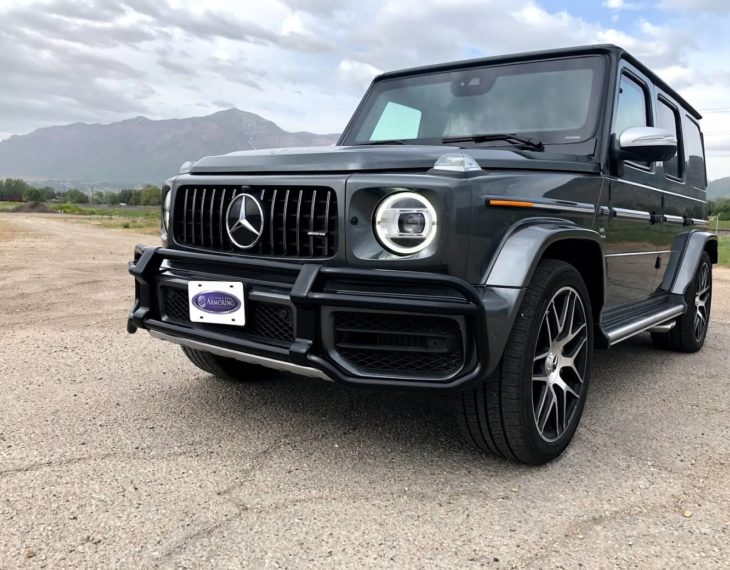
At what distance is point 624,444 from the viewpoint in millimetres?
2941

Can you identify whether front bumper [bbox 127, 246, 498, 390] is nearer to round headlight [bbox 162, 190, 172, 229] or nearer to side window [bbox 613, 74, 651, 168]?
round headlight [bbox 162, 190, 172, 229]

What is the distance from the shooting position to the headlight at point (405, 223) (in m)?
2.30

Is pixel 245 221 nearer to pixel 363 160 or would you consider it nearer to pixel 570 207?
pixel 363 160

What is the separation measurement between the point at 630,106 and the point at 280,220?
8.00 ft

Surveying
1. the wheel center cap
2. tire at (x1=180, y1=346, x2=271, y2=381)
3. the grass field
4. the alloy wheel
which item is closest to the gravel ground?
tire at (x1=180, y1=346, x2=271, y2=381)

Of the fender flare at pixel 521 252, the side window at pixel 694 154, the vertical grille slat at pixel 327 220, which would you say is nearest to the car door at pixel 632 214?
the fender flare at pixel 521 252

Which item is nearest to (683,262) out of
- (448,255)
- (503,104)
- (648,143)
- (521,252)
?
(648,143)

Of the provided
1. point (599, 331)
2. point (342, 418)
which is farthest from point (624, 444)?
point (342, 418)

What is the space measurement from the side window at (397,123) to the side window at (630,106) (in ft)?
3.79

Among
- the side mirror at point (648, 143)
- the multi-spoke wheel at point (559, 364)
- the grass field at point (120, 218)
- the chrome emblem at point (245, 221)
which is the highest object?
the side mirror at point (648, 143)

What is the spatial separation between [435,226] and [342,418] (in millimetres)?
1296

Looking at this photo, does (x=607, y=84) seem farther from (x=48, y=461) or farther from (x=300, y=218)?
(x=48, y=461)

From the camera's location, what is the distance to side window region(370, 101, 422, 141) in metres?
3.87

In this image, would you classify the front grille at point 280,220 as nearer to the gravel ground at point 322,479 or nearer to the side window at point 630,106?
the gravel ground at point 322,479
